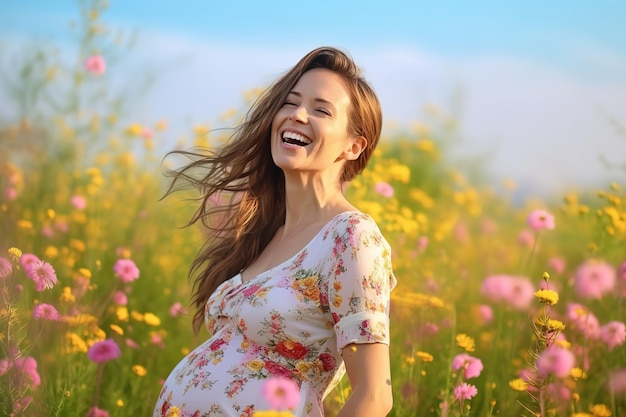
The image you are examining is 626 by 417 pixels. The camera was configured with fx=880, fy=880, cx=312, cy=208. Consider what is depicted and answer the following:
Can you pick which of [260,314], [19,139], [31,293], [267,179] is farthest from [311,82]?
[19,139]

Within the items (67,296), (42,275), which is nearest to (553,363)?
(42,275)

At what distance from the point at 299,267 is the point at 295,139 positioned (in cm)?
34

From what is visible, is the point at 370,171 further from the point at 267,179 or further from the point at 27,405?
the point at 27,405

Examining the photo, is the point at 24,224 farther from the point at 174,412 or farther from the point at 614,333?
the point at 614,333

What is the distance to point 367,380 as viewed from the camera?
1721 millimetres

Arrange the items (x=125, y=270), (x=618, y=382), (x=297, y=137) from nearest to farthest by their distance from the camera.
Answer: (x=297, y=137), (x=618, y=382), (x=125, y=270)

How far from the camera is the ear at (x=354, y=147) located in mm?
2145

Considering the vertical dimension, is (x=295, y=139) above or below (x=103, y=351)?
above

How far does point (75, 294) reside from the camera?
2.78 m

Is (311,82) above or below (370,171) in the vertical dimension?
above

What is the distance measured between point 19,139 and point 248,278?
9.44 feet

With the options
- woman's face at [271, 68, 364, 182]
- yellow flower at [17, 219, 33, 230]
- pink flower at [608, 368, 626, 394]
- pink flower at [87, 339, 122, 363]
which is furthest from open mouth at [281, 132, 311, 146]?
yellow flower at [17, 219, 33, 230]

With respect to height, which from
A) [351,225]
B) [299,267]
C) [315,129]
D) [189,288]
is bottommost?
[189,288]

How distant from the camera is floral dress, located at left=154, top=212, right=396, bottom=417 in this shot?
177 cm
